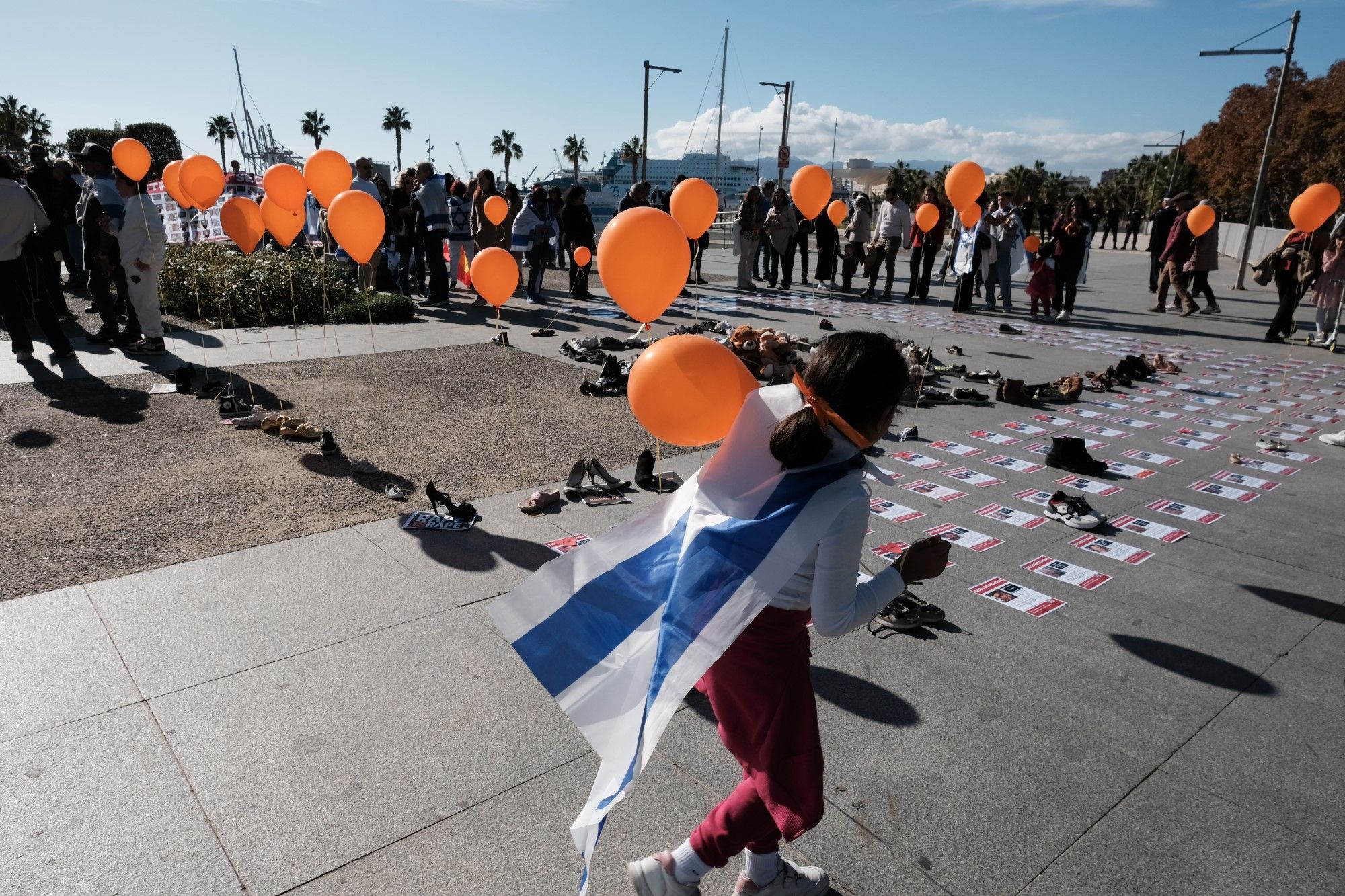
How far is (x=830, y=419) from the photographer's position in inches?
69.6

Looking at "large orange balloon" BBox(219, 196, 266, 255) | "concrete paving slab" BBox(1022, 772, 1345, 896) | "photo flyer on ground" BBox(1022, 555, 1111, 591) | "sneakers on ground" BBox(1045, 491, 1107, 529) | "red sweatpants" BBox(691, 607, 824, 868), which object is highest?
"large orange balloon" BBox(219, 196, 266, 255)

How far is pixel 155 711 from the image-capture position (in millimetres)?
3010

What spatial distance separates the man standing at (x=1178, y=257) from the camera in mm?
13570

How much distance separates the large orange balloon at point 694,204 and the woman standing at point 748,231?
31.8 feet

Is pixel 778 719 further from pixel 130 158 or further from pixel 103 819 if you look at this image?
pixel 130 158

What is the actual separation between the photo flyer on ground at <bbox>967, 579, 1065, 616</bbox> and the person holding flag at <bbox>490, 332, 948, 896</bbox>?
2336mm

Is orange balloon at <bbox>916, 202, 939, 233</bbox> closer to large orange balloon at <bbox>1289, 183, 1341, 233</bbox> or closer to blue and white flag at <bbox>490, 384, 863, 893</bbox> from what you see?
large orange balloon at <bbox>1289, 183, 1341, 233</bbox>

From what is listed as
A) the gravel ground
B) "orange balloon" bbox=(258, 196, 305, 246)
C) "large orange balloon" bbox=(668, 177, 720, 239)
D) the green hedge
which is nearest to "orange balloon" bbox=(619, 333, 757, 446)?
the gravel ground

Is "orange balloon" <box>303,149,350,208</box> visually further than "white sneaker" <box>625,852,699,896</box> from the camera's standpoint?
Yes

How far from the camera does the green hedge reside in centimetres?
1127

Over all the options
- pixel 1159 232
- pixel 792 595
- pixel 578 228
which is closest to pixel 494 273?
pixel 792 595

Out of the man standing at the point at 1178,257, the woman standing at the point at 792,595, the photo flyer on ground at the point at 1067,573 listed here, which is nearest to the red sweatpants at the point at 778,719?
the woman standing at the point at 792,595

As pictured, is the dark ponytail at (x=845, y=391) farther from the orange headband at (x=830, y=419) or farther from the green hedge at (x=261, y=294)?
the green hedge at (x=261, y=294)

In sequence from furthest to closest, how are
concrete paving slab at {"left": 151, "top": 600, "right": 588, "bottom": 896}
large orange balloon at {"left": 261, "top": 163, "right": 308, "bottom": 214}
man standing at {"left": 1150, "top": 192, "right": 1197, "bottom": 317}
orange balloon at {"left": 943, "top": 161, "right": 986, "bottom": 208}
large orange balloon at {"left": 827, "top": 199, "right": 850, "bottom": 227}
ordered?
large orange balloon at {"left": 827, "top": 199, "right": 850, "bottom": 227}, man standing at {"left": 1150, "top": 192, "right": 1197, "bottom": 317}, orange balloon at {"left": 943, "top": 161, "right": 986, "bottom": 208}, large orange balloon at {"left": 261, "top": 163, "right": 308, "bottom": 214}, concrete paving slab at {"left": 151, "top": 600, "right": 588, "bottom": 896}
